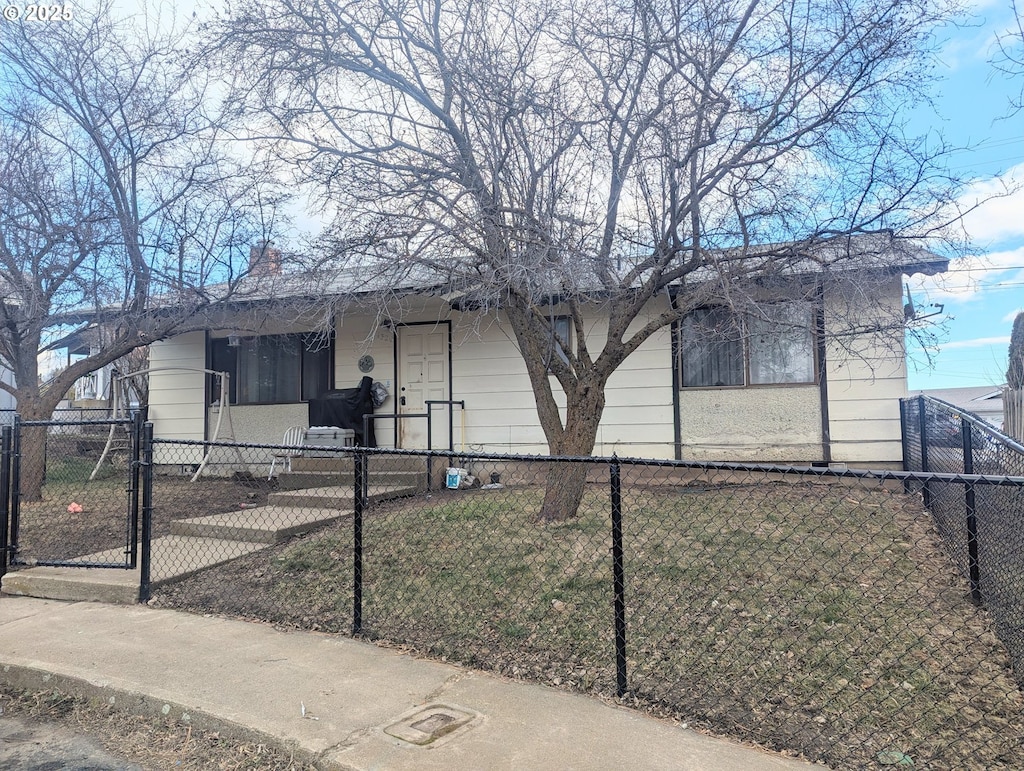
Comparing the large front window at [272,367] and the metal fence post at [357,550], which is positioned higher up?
the large front window at [272,367]

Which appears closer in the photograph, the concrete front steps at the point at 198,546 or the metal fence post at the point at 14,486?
the concrete front steps at the point at 198,546

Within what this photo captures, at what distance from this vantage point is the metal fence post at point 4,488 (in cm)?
570

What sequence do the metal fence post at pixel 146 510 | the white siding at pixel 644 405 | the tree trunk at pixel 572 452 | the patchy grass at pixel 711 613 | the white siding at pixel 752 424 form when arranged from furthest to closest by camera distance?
the white siding at pixel 752 424
the white siding at pixel 644 405
the tree trunk at pixel 572 452
the metal fence post at pixel 146 510
the patchy grass at pixel 711 613

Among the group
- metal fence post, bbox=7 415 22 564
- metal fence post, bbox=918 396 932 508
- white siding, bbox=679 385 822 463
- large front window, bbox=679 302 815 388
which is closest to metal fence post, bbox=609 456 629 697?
metal fence post, bbox=918 396 932 508

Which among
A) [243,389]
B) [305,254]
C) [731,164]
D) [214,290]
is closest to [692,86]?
[731,164]

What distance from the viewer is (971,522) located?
4.25 meters

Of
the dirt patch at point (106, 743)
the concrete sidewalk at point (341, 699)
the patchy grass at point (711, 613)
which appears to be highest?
the patchy grass at point (711, 613)

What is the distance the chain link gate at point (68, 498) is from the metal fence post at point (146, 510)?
0.23 meters

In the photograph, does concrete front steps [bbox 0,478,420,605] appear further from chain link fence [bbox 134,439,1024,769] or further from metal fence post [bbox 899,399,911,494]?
metal fence post [bbox 899,399,911,494]

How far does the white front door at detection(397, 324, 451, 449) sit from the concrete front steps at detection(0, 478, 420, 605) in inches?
103

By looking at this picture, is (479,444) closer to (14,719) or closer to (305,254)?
(305,254)

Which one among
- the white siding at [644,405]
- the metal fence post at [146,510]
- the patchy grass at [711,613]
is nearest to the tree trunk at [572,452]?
the patchy grass at [711,613]

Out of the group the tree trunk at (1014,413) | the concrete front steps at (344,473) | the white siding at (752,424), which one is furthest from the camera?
the white siding at (752,424)

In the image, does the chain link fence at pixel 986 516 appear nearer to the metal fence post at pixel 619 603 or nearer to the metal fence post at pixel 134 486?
the metal fence post at pixel 619 603
